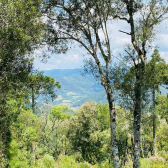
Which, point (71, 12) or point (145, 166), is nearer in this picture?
point (71, 12)

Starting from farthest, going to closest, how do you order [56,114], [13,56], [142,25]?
[56,114] < [142,25] < [13,56]

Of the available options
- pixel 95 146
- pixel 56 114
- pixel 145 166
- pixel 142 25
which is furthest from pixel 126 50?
pixel 56 114

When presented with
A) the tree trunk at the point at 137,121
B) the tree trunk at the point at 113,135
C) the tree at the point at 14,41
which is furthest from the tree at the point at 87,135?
the tree at the point at 14,41

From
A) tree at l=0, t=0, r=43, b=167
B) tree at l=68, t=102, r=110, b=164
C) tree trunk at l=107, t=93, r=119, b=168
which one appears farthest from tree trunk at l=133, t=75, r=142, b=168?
tree at l=68, t=102, r=110, b=164

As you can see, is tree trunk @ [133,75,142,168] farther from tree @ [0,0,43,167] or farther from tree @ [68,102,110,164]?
tree @ [68,102,110,164]

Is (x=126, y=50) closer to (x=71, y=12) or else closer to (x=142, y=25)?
(x=142, y=25)

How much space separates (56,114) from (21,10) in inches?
835

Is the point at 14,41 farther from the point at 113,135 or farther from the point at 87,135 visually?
the point at 87,135


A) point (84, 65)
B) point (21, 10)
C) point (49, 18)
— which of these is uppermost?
point (49, 18)

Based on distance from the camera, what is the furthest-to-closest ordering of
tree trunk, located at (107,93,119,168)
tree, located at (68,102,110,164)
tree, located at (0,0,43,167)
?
tree, located at (68,102,110,164), tree trunk, located at (107,93,119,168), tree, located at (0,0,43,167)

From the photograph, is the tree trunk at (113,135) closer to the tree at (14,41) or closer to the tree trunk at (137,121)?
the tree trunk at (137,121)

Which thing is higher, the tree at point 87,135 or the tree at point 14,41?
the tree at point 14,41

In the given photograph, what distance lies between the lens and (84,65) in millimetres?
9672

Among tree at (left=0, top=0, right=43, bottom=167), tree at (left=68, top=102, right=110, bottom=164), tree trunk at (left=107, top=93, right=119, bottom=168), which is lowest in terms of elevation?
tree at (left=68, top=102, right=110, bottom=164)
